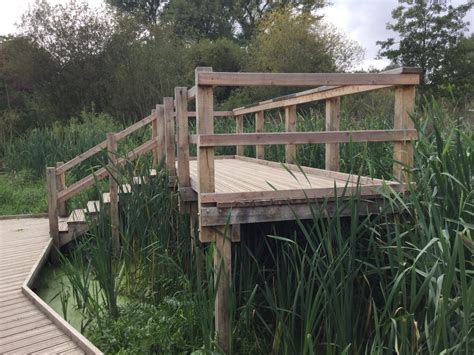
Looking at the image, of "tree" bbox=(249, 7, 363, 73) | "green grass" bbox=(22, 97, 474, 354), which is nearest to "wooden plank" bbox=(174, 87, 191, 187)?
"green grass" bbox=(22, 97, 474, 354)

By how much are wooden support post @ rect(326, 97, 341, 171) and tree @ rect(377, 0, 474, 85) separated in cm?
1873

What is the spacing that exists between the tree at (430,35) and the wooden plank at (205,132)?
817 inches

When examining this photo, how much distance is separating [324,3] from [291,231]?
29.5 meters

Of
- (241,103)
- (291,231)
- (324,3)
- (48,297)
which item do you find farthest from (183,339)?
(324,3)

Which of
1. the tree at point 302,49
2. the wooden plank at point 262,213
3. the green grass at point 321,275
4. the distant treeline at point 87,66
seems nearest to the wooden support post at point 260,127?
the green grass at point 321,275

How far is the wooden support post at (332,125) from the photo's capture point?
4363 millimetres

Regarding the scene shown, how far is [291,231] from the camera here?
11.7 ft

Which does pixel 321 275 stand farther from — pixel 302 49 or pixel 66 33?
pixel 302 49

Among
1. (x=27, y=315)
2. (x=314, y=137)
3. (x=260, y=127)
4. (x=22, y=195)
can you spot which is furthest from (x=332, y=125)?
(x=22, y=195)

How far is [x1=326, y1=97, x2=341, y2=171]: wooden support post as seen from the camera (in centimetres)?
436

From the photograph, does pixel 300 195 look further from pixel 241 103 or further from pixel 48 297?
pixel 241 103

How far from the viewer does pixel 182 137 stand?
4.04m

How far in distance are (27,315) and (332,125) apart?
10.5 ft

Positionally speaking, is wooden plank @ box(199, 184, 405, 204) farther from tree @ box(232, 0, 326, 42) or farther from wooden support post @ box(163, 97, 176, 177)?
tree @ box(232, 0, 326, 42)
